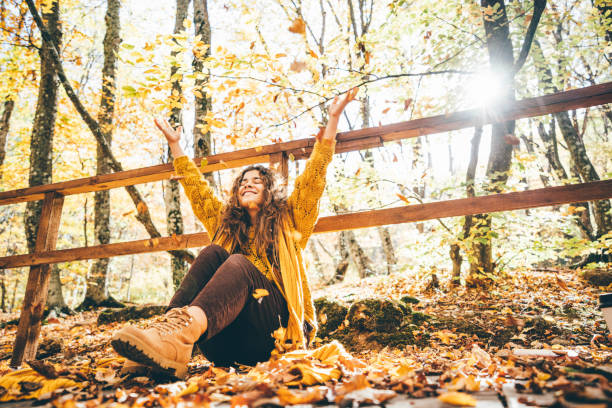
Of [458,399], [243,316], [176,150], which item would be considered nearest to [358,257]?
[176,150]

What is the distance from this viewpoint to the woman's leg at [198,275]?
144 centimetres

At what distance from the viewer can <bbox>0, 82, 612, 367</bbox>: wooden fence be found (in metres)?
1.78

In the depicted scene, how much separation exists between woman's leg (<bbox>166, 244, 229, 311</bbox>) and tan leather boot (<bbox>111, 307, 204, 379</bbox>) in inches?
5.9

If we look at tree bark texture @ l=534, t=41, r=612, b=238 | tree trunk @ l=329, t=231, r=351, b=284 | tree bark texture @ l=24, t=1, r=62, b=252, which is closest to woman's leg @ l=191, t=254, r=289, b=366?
tree bark texture @ l=24, t=1, r=62, b=252

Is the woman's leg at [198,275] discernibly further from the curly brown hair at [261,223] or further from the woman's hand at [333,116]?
the woman's hand at [333,116]

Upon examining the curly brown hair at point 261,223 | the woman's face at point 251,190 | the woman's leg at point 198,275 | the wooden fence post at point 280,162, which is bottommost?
the woman's leg at point 198,275

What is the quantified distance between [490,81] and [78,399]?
4.41 m

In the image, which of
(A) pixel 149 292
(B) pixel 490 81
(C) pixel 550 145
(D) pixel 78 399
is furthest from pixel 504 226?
(A) pixel 149 292

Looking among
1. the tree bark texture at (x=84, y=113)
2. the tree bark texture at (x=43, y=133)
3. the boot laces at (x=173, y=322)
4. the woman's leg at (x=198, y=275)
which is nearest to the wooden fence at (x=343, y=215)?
the tree bark texture at (x=84, y=113)

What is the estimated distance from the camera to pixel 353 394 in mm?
898

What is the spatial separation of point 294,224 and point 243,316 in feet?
2.10

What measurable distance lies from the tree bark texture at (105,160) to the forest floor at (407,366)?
272 cm

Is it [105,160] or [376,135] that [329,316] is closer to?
[376,135]

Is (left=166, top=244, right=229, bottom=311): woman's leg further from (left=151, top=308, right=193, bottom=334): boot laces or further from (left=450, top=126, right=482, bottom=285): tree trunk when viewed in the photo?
(left=450, top=126, right=482, bottom=285): tree trunk
